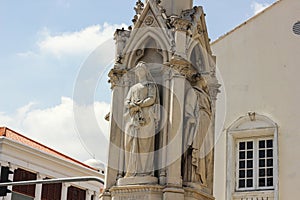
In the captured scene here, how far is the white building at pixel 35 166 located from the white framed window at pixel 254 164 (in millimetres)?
16335

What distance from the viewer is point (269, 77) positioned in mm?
19766

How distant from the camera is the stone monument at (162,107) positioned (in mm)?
9805

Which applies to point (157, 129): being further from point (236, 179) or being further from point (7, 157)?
point (7, 157)

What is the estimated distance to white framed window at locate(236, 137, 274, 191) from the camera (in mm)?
19141

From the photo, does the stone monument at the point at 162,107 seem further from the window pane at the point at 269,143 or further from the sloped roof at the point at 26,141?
the sloped roof at the point at 26,141

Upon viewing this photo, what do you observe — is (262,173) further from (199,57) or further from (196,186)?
(196,186)

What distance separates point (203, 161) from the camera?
1031cm

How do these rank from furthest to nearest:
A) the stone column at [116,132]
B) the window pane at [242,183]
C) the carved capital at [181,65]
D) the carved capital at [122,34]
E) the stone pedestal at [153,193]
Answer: the window pane at [242,183] < the carved capital at [122,34] < the carved capital at [181,65] < the stone column at [116,132] < the stone pedestal at [153,193]

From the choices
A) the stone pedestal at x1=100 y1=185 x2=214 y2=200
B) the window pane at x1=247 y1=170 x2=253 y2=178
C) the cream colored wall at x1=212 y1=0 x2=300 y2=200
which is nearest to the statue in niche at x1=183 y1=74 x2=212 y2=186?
the stone pedestal at x1=100 y1=185 x2=214 y2=200

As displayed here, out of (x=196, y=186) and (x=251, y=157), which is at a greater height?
(x=251, y=157)

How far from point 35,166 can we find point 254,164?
19.2 metres

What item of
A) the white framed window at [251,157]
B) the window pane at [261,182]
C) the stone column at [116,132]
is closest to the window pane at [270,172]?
the white framed window at [251,157]

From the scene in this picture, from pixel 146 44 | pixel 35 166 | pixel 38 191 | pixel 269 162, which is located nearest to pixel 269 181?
pixel 269 162

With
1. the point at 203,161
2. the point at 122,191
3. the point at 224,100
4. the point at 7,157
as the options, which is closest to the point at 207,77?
the point at 203,161
